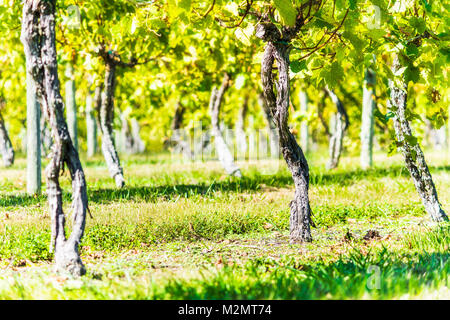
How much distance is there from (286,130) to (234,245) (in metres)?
1.37

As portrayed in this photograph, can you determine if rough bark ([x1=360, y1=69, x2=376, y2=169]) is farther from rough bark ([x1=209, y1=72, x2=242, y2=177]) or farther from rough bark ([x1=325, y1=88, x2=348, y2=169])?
rough bark ([x1=209, y1=72, x2=242, y2=177])

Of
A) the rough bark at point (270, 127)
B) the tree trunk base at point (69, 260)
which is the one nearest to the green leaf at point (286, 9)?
the tree trunk base at point (69, 260)

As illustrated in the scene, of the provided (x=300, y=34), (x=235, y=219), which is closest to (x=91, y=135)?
(x=235, y=219)

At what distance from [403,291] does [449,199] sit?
520cm

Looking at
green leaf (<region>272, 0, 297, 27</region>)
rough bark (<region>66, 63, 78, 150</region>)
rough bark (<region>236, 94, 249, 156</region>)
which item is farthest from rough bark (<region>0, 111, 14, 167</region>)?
green leaf (<region>272, 0, 297, 27</region>)

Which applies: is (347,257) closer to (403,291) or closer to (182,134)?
(403,291)

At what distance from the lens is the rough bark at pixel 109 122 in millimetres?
9906

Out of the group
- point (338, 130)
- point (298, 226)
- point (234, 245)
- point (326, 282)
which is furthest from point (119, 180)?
point (326, 282)

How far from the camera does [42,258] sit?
5.66m

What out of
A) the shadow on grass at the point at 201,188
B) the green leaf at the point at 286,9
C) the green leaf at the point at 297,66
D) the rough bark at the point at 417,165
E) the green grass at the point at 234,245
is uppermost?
the green leaf at the point at 286,9

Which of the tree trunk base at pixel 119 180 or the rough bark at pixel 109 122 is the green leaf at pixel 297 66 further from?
the tree trunk base at pixel 119 180

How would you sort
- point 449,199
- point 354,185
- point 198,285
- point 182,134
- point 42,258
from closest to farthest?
point 198,285
point 42,258
point 449,199
point 354,185
point 182,134

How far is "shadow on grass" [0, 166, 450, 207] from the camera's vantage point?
8430mm

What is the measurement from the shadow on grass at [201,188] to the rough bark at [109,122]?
0.50 metres
